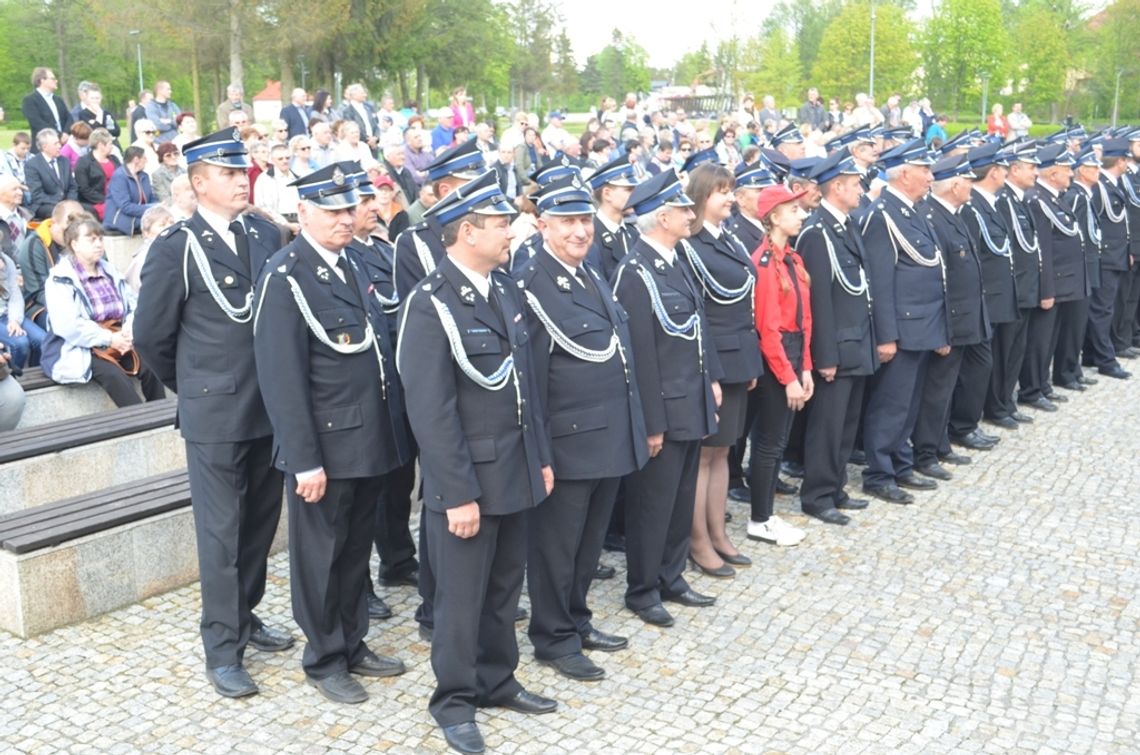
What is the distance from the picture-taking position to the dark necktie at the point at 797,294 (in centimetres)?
749

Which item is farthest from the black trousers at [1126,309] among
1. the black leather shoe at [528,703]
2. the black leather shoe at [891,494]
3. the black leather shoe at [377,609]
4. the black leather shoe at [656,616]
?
the black leather shoe at [528,703]

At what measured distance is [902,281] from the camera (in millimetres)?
8578

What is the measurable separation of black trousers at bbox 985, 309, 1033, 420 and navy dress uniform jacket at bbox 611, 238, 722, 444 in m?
4.77

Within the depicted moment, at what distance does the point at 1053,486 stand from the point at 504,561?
16.4 feet

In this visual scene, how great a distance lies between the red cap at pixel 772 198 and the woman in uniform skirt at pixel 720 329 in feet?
1.25

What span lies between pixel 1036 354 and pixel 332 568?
25.1 ft

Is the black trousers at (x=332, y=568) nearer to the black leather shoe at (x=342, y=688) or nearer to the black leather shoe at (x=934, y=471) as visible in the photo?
the black leather shoe at (x=342, y=688)

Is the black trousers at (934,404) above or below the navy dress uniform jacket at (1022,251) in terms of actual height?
below

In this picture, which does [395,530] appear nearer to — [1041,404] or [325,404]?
[325,404]

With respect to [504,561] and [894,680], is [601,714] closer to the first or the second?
[504,561]

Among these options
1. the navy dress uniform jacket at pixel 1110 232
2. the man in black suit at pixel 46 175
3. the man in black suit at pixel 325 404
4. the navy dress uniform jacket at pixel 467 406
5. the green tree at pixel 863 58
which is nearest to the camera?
the navy dress uniform jacket at pixel 467 406

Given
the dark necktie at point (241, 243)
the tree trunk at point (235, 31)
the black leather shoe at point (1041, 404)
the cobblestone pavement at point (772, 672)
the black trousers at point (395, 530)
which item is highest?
the tree trunk at point (235, 31)

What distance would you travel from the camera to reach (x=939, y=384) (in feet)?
30.2

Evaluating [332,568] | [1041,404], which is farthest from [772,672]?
[1041,404]
